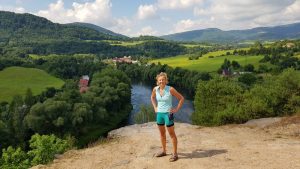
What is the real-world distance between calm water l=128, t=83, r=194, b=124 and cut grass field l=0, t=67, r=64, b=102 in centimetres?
2553

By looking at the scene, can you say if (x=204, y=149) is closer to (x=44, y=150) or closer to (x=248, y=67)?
(x=44, y=150)

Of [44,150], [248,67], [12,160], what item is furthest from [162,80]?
[248,67]

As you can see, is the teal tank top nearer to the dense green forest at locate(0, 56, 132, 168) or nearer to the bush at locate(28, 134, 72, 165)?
the bush at locate(28, 134, 72, 165)

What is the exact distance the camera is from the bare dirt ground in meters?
15.5

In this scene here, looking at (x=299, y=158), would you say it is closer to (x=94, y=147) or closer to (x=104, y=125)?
(x=94, y=147)

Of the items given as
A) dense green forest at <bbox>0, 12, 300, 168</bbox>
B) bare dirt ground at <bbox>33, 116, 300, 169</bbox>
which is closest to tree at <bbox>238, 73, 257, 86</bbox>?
dense green forest at <bbox>0, 12, 300, 168</bbox>

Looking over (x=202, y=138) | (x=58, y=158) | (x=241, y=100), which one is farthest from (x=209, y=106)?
(x=58, y=158)

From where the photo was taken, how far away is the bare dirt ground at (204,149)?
15.5 meters

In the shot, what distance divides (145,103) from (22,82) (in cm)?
5050

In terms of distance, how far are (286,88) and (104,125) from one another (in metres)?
47.7

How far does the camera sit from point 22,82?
439 ft

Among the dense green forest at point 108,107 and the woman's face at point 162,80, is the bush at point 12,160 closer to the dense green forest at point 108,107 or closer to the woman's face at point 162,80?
the dense green forest at point 108,107

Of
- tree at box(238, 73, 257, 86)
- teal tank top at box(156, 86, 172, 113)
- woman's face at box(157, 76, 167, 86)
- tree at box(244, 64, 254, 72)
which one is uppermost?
woman's face at box(157, 76, 167, 86)

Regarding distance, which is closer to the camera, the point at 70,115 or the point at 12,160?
A: the point at 12,160
